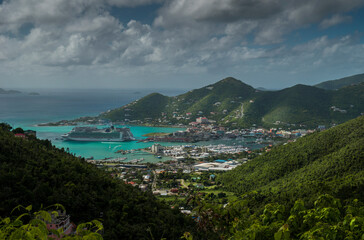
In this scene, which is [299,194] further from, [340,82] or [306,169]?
[340,82]

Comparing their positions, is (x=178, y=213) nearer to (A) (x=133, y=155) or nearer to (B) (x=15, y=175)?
(B) (x=15, y=175)

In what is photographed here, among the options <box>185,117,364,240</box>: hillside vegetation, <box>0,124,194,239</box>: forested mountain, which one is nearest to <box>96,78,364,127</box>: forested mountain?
<box>185,117,364,240</box>: hillside vegetation

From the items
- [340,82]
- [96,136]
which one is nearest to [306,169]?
[96,136]

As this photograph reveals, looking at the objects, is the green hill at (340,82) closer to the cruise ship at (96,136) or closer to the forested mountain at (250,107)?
the forested mountain at (250,107)

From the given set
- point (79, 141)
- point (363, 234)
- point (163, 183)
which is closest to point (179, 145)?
point (79, 141)

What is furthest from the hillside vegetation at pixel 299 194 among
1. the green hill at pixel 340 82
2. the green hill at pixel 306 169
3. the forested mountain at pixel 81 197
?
the green hill at pixel 340 82

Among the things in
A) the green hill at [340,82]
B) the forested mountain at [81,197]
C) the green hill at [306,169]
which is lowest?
the green hill at [306,169]
